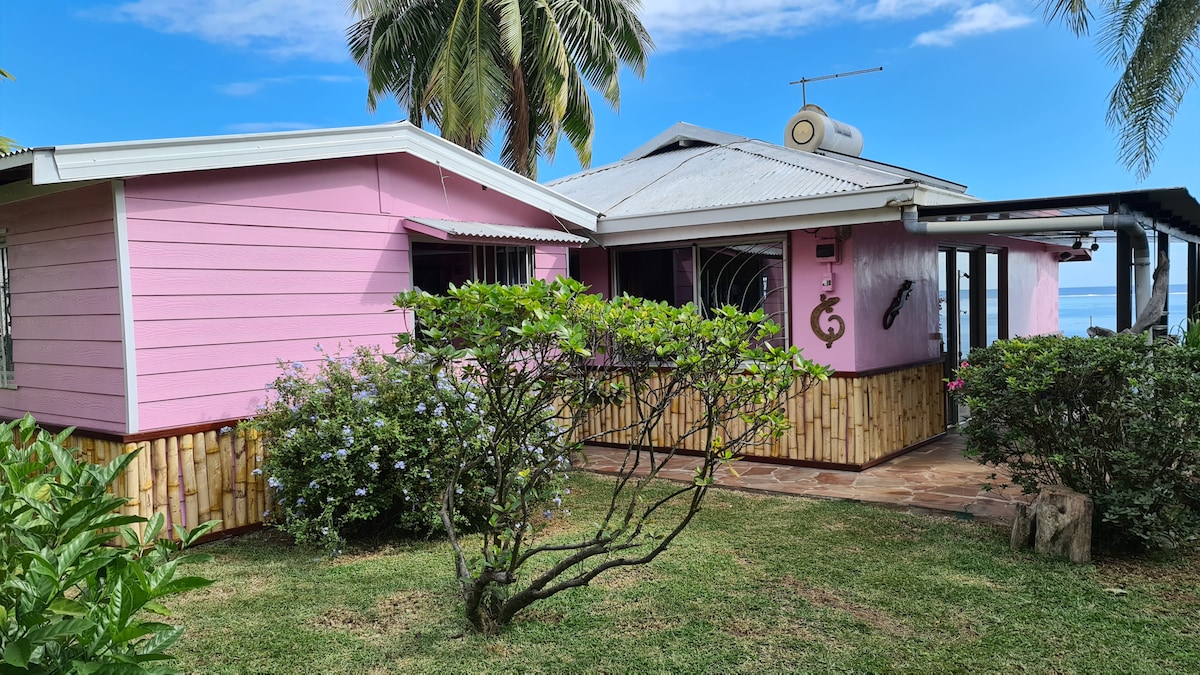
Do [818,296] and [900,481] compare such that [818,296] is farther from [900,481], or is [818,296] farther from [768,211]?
[900,481]

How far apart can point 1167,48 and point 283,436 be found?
12818mm

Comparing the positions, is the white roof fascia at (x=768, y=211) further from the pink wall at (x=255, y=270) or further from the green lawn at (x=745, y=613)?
the green lawn at (x=745, y=613)

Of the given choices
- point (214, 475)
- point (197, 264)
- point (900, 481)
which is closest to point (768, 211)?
point (900, 481)

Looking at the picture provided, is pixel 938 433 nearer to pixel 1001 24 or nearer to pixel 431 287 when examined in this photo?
pixel 431 287

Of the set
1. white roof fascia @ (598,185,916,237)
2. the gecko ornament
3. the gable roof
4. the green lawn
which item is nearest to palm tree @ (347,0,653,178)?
white roof fascia @ (598,185,916,237)

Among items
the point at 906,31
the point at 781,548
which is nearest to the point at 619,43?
the point at 906,31

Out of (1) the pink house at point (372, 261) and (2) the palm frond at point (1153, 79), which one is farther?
(2) the palm frond at point (1153, 79)

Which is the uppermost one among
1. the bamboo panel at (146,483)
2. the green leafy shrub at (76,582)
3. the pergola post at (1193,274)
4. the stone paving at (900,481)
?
the pergola post at (1193,274)

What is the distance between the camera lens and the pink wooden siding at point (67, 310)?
562 centimetres

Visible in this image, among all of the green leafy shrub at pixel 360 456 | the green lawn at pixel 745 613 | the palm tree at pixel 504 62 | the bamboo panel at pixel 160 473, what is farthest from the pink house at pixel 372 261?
the palm tree at pixel 504 62

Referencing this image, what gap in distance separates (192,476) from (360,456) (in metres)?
1.29

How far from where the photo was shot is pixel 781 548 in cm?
542

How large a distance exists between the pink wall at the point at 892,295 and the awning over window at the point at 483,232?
299 centimetres

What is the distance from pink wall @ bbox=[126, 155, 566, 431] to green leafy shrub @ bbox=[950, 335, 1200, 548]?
438 cm
